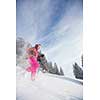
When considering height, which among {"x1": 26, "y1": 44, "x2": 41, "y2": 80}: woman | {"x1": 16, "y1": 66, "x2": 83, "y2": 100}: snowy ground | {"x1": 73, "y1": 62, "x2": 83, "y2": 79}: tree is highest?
{"x1": 26, "y1": 44, "x2": 41, "y2": 80}: woman

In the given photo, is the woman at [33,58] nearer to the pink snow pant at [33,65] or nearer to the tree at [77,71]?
the pink snow pant at [33,65]

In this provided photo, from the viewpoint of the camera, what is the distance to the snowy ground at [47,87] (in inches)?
61.7

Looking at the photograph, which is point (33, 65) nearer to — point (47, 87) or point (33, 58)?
point (33, 58)

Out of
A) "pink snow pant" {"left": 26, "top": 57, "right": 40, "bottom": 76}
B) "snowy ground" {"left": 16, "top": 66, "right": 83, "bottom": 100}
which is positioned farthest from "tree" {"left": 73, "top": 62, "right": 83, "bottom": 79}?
"pink snow pant" {"left": 26, "top": 57, "right": 40, "bottom": 76}

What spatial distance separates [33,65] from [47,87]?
171mm

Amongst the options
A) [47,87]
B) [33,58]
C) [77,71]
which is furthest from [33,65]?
[77,71]

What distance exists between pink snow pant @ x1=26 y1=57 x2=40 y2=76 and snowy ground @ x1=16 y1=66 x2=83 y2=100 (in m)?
0.03

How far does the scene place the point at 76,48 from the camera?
1.63m

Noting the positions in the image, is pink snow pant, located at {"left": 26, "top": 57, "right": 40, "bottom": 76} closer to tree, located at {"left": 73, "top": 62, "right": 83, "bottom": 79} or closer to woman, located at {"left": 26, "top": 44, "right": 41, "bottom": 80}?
woman, located at {"left": 26, "top": 44, "right": 41, "bottom": 80}

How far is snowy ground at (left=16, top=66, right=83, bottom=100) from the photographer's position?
157 cm

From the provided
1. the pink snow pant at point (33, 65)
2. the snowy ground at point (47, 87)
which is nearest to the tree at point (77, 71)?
the snowy ground at point (47, 87)
